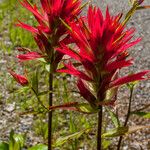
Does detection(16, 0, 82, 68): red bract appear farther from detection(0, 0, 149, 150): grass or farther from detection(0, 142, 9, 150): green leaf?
detection(0, 142, 9, 150): green leaf

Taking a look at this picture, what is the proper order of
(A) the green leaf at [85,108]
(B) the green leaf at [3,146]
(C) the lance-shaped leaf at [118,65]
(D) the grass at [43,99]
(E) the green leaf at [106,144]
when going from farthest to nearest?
1. (D) the grass at [43,99]
2. (E) the green leaf at [106,144]
3. (B) the green leaf at [3,146]
4. (A) the green leaf at [85,108]
5. (C) the lance-shaped leaf at [118,65]

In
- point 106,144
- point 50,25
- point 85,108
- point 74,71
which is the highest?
point 50,25

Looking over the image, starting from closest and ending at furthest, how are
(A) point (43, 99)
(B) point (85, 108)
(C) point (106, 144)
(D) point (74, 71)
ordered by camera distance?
1. (D) point (74, 71)
2. (B) point (85, 108)
3. (C) point (106, 144)
4. (A) point (43, 99)

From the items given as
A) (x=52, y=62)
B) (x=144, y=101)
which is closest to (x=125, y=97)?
(x=144, y=101)

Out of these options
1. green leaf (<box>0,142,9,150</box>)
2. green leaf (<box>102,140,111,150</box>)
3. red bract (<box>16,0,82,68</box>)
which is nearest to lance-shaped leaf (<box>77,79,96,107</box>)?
red bract (<box>16,0,82,68</box>)

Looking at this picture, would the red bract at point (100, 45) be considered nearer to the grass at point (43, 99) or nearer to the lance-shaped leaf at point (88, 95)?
the lance-shaped leaf at point (88, 95)

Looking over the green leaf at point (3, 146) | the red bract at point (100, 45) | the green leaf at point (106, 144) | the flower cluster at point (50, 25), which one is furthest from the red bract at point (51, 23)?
the green leaf at point (106, 144)

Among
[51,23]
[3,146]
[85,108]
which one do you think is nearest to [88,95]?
[85,108]

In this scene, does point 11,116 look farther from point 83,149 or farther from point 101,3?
point 101,3

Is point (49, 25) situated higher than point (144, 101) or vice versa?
point (49, 25)

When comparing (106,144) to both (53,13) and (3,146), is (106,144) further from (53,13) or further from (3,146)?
(53,13)

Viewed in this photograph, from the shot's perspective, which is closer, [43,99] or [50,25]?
[50,25]
